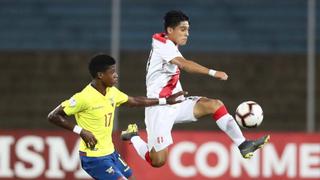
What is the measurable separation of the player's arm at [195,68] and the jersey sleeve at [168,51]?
0.17ft

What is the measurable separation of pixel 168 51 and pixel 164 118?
820mm

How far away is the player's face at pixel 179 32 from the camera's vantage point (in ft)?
32.7

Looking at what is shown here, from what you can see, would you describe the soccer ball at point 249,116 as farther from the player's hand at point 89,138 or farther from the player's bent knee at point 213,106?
the player's hand at point 89,138

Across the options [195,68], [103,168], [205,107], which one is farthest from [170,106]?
[103,168]

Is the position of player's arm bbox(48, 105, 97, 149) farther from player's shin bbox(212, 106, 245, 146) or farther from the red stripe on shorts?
player's shin bbox(212, 106, 245, 146)

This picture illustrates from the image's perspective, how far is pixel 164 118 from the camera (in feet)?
33.9

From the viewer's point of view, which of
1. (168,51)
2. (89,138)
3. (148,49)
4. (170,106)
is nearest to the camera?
(89,138)

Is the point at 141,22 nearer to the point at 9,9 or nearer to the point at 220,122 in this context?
the point at 9,9

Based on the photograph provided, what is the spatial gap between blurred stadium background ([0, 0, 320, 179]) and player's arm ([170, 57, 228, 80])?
646 centimetres

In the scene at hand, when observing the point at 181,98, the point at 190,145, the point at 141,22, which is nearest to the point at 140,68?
the point at 141,22

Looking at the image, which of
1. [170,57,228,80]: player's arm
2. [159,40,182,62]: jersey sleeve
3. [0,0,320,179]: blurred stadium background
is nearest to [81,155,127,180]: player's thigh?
[170,57,228,80]: player's arm

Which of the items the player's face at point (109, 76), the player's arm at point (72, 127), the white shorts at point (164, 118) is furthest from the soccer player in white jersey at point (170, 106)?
the player's arm at point (72, 127)

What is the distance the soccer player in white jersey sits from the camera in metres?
9.83

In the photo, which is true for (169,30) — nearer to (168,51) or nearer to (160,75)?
(168,51)
